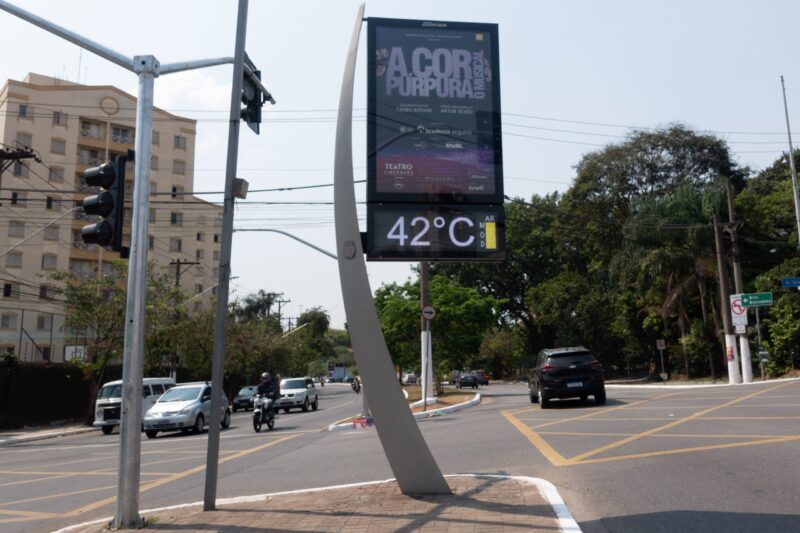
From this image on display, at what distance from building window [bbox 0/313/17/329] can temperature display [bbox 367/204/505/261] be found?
52598 millimetres

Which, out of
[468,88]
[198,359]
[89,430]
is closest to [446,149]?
[468,88]

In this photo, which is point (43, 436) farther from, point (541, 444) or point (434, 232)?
point (434, 232)

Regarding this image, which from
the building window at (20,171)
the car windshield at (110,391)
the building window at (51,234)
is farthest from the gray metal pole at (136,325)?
the building window at (51,234)

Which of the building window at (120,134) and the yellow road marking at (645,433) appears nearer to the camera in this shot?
the yellow road marking at (645,433)

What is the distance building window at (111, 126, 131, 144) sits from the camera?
60.0 meters

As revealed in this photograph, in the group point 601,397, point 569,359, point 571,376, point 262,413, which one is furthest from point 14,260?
point 601,397

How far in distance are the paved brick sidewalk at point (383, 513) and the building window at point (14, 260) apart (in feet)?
174

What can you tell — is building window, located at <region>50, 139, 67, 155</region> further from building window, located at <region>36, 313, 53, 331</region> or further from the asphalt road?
the asphalt road

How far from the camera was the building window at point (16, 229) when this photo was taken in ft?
172

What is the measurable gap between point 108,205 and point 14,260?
5322 centimetres

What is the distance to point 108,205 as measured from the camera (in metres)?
7.21

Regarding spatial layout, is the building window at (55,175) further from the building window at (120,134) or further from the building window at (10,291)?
the building window at (10,291)

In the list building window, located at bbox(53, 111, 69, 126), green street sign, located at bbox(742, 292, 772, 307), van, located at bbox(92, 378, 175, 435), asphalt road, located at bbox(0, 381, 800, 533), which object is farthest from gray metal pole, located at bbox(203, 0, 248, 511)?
building window, located at bbox(53, 111, 69, 126)

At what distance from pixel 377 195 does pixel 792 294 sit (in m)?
31.2
